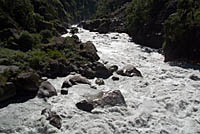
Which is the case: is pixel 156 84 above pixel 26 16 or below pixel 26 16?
below

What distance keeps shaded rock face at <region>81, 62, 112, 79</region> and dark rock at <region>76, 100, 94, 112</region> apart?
6325 millimetres

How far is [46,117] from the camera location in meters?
10.8

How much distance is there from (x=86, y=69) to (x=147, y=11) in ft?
79.4

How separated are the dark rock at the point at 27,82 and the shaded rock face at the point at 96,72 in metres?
5.94

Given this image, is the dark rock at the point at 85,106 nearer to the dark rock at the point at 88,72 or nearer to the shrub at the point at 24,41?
the dark rock at the point at 88,72

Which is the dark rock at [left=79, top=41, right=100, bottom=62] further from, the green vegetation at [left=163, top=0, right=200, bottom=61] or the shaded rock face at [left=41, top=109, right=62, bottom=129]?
the shaded rock face at [left=41, top=109, right=62, bottom=129]

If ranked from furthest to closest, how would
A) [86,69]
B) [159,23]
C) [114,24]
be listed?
[114,24] → [159,23] → [86,69]

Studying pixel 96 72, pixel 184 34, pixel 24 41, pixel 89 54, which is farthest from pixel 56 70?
pixel 184 34

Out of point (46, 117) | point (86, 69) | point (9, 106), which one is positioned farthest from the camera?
point (86, 69)

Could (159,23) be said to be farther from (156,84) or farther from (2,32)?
(2,32)

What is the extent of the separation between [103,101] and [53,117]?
3464mm

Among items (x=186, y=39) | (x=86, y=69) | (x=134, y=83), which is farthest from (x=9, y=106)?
(x=186, y=39)

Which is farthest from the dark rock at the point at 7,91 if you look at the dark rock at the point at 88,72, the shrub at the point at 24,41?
the shrub at the point at 24,41

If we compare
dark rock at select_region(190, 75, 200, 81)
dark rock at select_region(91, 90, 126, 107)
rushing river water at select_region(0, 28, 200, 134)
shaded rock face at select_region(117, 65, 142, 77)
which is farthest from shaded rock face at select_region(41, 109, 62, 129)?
dark rock at select_region(190, 75, 200, 81)
